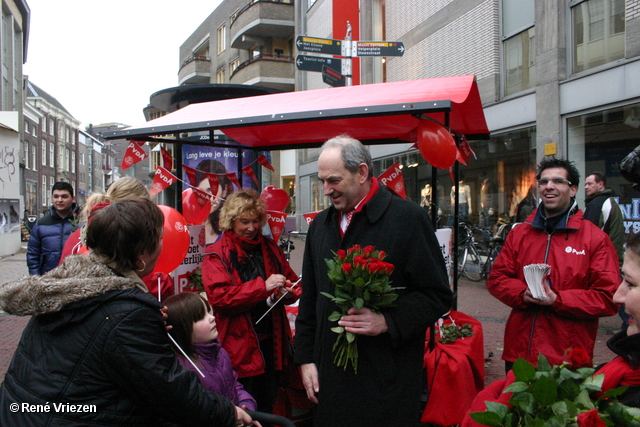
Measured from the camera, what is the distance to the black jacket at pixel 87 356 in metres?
1.43

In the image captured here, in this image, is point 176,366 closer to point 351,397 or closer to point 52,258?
point 351,397

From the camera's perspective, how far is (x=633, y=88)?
310 inches

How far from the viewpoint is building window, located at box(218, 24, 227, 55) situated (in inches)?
1256

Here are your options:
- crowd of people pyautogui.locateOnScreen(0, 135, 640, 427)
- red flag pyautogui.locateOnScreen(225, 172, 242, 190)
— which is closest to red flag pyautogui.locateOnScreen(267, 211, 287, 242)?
red flag pyautogui.locateOnScreen(225, 172, 242, 190)

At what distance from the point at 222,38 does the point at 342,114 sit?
32213 mm

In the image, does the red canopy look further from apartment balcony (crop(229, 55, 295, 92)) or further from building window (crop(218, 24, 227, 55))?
building window (crop(218, 24, 227, 55))

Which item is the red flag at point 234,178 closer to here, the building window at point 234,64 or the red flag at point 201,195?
the red flag at point 201,195

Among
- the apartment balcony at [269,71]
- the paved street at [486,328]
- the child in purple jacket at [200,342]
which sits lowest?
the paved street at [486,328]

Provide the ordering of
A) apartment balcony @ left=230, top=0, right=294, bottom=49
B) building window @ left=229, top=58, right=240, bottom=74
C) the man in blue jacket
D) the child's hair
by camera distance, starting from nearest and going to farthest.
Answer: the child's hair, the man in blue jacket, apartment balcony @ left=230, top=0, right=294, bottom=49, building window @ left=229, top=58, right=240, bottom=74

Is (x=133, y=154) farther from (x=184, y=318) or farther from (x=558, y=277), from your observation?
(x=558, y=277)

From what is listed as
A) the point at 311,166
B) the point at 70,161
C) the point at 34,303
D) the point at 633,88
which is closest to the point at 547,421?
the point at 34,303

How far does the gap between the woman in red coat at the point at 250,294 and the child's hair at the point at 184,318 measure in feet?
2.06

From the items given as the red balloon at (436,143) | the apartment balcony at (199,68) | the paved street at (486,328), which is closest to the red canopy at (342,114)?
the red balloon at (436,143)

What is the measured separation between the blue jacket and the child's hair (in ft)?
10.5
